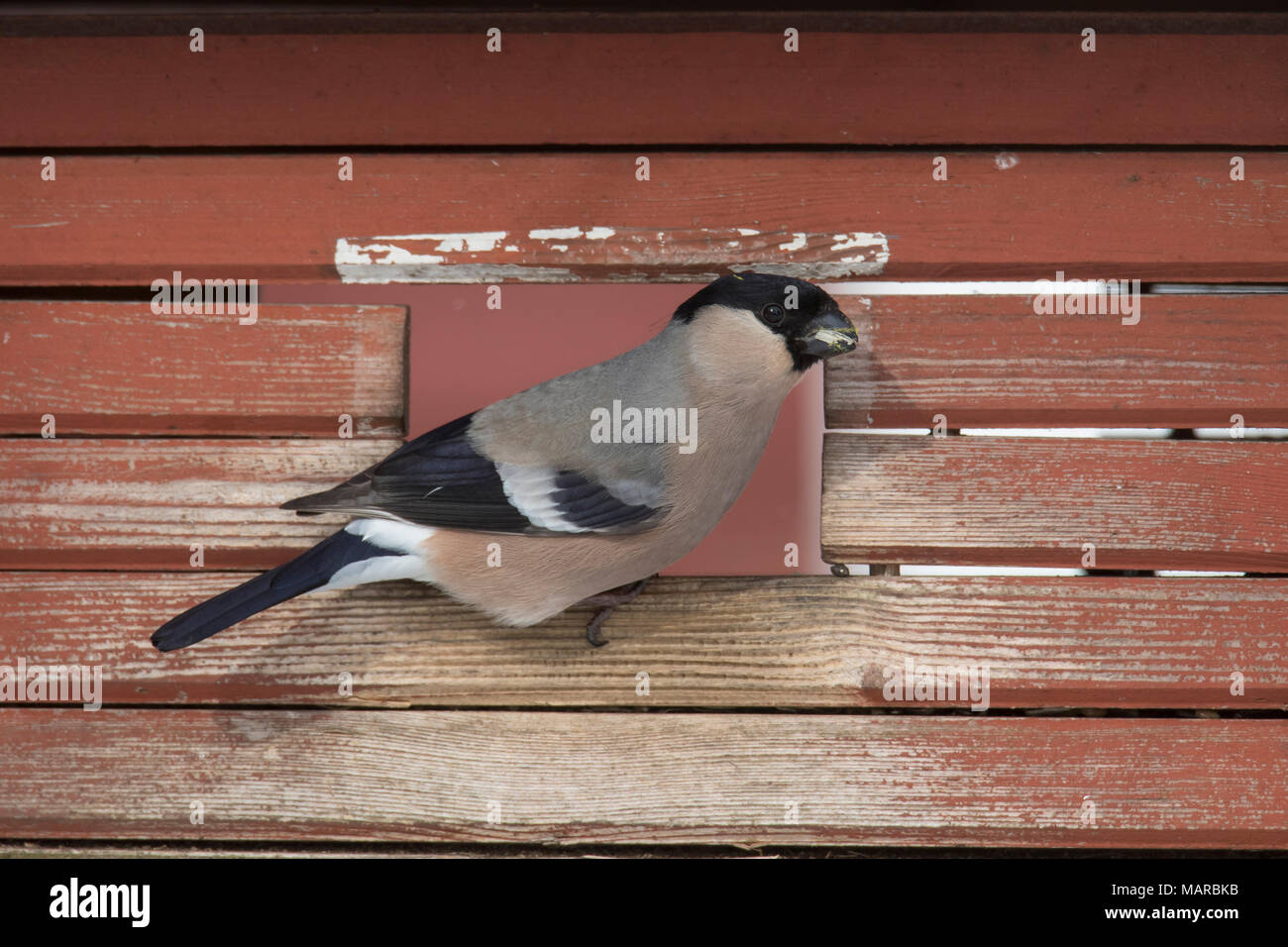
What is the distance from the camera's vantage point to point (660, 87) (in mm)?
1854

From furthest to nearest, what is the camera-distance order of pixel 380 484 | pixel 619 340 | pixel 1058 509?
pixel 619 340 → pixel 1058 509 → pixel 380 484

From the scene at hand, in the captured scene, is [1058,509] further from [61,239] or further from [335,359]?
[61,239]

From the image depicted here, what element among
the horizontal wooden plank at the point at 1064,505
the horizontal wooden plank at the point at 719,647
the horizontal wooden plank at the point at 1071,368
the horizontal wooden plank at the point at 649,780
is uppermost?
the horizontal wooden plank at the point at 1071,368

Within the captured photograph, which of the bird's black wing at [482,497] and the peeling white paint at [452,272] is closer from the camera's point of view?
the bird's black wing at [482,497]

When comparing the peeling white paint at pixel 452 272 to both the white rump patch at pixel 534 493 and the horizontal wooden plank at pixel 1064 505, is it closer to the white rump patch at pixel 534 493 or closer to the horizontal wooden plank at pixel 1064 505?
the white rump patch at pixel 534 493

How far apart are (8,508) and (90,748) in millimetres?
435

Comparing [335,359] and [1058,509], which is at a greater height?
[335,359]

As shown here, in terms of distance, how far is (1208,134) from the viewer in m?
1.85

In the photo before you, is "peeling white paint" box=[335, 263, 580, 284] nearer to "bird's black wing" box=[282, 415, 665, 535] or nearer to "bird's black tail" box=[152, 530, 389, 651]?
"bird's black wing" box=[282, 415, 665, 535]

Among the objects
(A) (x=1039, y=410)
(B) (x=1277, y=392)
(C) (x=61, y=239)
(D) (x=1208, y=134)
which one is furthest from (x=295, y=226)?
(B) (x=1277, y=392)

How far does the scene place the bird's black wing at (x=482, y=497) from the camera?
5.62 ft

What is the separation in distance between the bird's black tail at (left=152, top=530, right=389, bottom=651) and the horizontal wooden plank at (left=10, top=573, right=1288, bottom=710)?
0.49 feet

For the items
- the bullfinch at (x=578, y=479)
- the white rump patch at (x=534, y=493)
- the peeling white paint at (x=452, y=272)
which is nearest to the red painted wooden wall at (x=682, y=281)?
the peeling white paint at (x=452, y=272)

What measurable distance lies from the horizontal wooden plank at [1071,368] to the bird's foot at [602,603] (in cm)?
46
